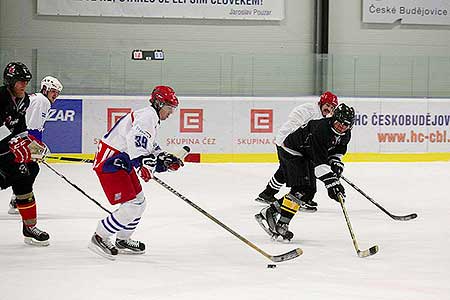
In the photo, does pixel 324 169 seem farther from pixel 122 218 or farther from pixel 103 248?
pixel 103 248

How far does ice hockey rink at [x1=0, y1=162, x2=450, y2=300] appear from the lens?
15.1 ft

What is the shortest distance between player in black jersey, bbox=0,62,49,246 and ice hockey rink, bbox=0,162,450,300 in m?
0.18

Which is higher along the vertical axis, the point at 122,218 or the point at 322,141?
the point at 322,141

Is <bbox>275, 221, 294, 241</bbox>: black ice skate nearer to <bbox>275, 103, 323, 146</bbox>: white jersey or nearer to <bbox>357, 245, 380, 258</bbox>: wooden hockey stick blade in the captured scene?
<bbox>357, 245, 380, 258</bbox>: wooden hockey stick blade

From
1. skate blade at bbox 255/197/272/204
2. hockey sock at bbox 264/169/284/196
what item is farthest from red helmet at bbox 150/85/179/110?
skate blade at bbox 255/197/272/204

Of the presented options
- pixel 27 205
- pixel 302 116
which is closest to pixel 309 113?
pixel 302 116

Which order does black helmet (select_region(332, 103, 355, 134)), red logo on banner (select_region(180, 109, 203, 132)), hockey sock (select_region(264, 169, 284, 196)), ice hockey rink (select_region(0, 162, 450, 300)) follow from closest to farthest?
ice hockey rink (select_region(0, 162, 450, 300)) < black helmet (select_region(332, 103, 355, 134)) < hockey sock (select_region(264, 169, 284, 196)) < red logo on banner (select_region(180, 109, 203, 132))

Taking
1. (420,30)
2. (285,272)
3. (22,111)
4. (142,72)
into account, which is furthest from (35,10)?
(285,272)

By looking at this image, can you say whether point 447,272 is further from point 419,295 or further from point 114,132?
point 114,132

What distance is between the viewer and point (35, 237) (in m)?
5.79

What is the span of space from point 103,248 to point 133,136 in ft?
2.26

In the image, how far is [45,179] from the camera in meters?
9.66

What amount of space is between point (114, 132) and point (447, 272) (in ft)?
6.63

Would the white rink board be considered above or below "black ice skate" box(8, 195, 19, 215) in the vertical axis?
above
